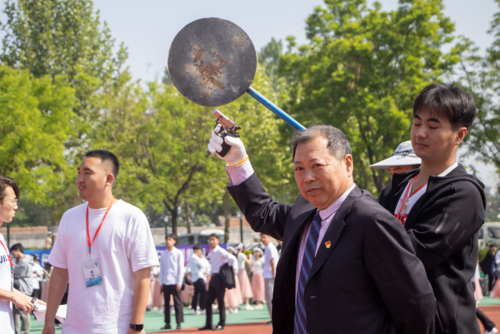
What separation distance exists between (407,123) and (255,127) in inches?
442

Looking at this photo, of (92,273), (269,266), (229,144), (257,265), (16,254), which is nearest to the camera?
(229,144)

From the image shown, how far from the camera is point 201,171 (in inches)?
1067

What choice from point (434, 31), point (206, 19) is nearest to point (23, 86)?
point (434, 31)

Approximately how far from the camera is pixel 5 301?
393 cm

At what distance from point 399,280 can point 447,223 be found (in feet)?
1.33

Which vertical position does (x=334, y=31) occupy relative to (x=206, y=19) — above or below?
above

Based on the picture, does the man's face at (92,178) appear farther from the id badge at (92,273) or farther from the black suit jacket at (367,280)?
the black suit jacket at (367,280)

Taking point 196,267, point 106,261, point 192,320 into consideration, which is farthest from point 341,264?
point 192,320

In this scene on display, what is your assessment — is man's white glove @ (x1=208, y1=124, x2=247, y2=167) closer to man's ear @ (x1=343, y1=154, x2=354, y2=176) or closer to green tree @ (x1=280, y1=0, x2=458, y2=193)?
man's ear @ (x1=343, y1=154, x2=354, y2=176)

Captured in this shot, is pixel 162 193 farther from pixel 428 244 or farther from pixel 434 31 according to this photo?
pixel 428 244

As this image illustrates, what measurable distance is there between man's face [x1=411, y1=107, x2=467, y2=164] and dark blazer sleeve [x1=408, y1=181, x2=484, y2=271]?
0.72 feet

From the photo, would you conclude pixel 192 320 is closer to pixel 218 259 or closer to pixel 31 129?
pixel 218 259

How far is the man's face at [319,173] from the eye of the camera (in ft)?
7.88

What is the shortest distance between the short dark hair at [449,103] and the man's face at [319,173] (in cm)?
57
